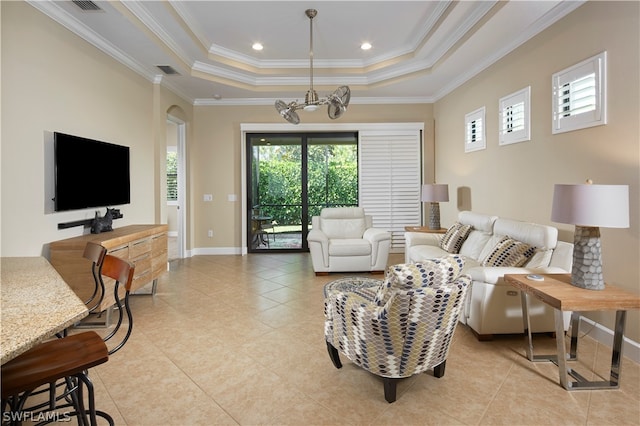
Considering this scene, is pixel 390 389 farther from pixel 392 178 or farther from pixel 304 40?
pixel 392 178

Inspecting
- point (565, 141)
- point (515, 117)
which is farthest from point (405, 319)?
point (515, 117)

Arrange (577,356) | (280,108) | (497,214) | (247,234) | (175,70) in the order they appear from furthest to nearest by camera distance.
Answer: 1. (247,234)
2. (175,70)
3. (497,214)
4. (280,108)
5. (577,356)

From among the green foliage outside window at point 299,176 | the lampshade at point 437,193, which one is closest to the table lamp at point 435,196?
the lampshade at point 437,193

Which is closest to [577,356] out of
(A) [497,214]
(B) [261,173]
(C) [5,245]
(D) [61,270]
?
(A) [497,214]

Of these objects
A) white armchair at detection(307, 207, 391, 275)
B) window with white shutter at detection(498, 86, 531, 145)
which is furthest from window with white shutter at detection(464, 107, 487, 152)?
white armchair at detection(307, 207, 391, 275)

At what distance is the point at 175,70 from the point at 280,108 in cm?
198

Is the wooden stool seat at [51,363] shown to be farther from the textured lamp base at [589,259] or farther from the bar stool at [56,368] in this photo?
the textured lamp base at [589,259]

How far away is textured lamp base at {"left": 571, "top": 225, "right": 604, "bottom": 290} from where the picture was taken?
2.29 metres

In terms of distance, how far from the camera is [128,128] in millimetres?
4484

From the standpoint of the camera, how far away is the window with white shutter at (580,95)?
2.79 meters

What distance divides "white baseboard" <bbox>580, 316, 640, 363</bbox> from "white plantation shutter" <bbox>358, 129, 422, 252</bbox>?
375 centimetres

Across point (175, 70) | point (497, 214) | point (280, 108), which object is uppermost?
point (175, 70)

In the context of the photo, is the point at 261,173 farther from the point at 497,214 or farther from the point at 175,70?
the point at 497,214

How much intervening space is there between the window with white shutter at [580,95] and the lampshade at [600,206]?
97 centimetres
